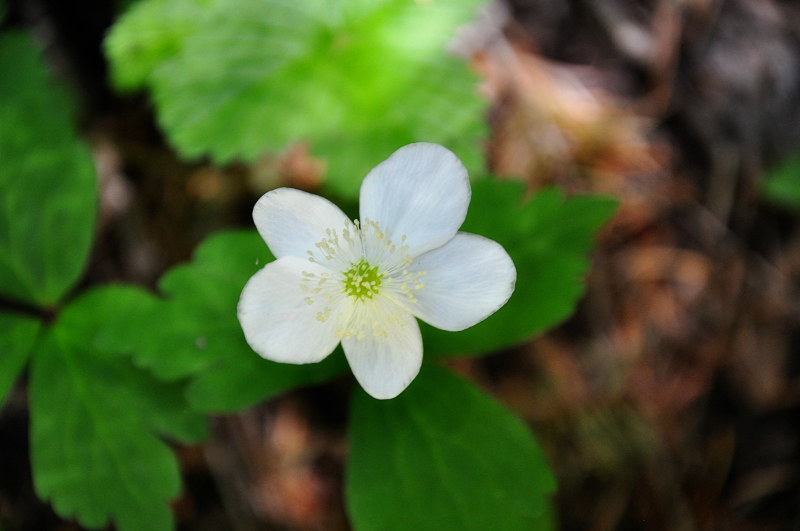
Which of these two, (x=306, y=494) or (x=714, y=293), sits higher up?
(x=714, y=293)

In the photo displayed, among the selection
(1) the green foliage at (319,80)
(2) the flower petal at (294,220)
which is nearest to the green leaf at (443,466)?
(2) the flower petal at (294,220)

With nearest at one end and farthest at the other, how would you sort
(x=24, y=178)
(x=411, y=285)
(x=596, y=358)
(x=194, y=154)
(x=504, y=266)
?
(x=504, y=266) < (x=411, y=285) < (x=24, y=178) < (x=194, y=154) < (x=596, y=358)

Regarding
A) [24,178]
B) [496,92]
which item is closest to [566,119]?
[496,92]

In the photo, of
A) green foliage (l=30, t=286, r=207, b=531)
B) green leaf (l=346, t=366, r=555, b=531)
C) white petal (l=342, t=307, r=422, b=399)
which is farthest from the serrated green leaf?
white petal (l=342, t=307, r=422, b=399)

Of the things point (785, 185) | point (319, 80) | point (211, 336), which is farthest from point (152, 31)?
point (785, 185)

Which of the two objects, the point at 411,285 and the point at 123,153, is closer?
the point at 411,285

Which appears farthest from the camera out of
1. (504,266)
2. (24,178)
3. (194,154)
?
(194,154)

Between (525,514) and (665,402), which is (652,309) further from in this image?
(525,514)

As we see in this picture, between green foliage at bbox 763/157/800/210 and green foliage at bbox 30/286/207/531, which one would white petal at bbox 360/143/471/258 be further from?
green foliage at bbox 763/157/800/210
